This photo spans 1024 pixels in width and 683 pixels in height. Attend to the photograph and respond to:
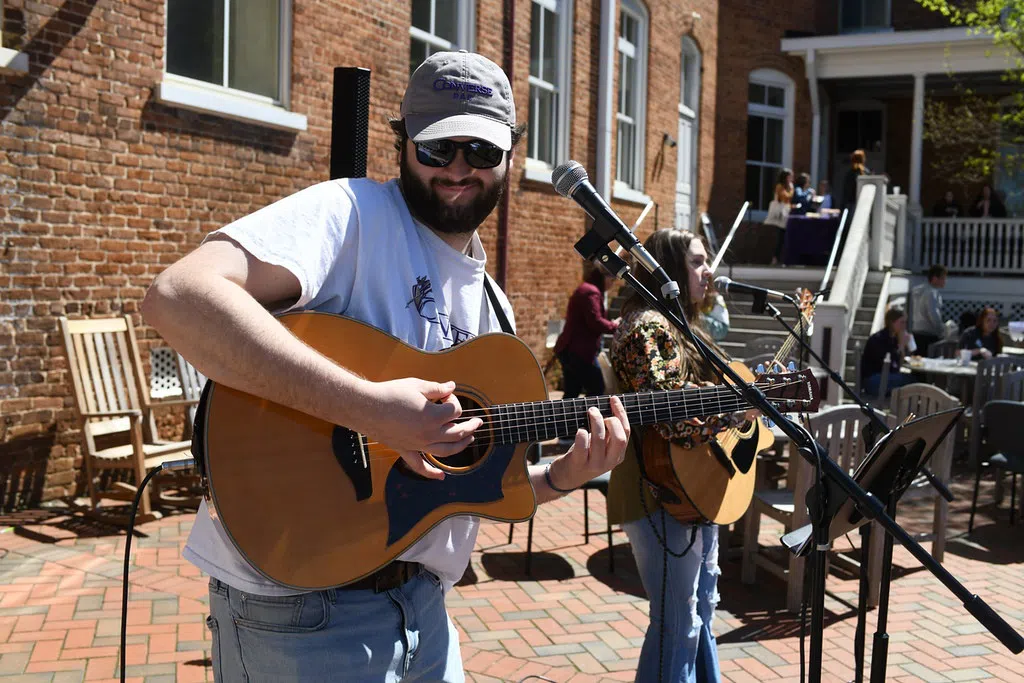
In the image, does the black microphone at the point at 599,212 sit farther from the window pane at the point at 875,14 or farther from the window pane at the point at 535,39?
the window pane at the point at 875,14

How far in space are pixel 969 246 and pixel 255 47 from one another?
1477cm

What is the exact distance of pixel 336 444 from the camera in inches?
71.3

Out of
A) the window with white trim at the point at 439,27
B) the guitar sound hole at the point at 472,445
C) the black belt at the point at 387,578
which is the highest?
the window with white trim at the point at 439,27

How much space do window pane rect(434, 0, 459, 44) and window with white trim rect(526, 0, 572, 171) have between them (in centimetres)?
175

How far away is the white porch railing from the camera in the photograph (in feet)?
55.2

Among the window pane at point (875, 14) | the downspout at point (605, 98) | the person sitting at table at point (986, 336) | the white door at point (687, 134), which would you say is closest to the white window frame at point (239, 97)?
the downspout at point (605, 98)

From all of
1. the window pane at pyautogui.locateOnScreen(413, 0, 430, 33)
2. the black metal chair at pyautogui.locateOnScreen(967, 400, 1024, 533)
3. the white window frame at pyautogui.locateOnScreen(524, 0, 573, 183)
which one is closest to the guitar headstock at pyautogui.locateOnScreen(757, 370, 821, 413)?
the black metal chair at pyautogui.locateOnScreen(967, 400, 1024, 533)

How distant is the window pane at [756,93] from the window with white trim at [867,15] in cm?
285

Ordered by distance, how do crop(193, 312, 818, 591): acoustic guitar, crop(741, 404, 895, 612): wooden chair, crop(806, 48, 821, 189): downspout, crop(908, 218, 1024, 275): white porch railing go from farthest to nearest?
crop(806, 48, 821, 189): downspout < crop(908, 218, 1024, 275): white porch railing < crop(741, 404, 895, 612): wooden chair < crop(193, 312, 818, 591): acoustic guitar

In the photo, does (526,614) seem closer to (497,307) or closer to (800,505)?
(800,505)

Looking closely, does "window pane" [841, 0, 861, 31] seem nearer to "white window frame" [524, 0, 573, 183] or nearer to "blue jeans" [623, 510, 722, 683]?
"white window frame" [524, 0, 573, 183]

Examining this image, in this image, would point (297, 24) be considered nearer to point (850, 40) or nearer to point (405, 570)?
point (405, 570)

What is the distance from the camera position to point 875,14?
20.0 meters

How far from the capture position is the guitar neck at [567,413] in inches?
81.7
